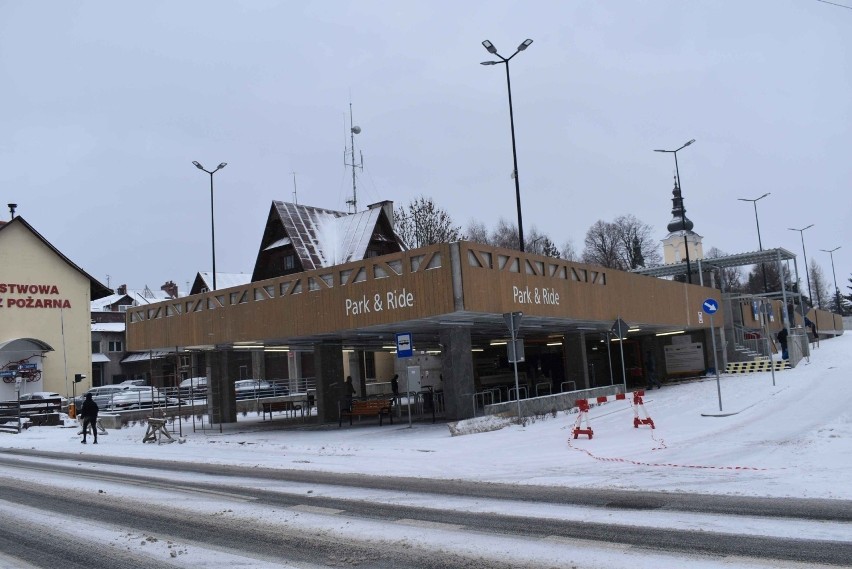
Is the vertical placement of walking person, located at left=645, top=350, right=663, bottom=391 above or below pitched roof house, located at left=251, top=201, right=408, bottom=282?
below

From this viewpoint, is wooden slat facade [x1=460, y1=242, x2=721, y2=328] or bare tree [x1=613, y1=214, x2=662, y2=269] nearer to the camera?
wooden slat facade [x1=460, y1=242, x2=721, y2=328]

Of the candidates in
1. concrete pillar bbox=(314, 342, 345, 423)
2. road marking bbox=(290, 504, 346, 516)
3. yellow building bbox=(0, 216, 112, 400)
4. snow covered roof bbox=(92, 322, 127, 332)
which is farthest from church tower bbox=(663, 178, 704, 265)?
road marking bbox=(290, 504, 346, 516)

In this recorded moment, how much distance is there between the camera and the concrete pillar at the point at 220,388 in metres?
29.9

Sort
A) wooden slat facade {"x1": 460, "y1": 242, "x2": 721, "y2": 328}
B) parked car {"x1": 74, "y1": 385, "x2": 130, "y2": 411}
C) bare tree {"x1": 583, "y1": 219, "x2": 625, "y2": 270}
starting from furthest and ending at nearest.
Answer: bare tree {"x1": 583, "y1": 219, "x2": 625, "y2": 270}, parked car {"x1": 74, "y1": 385, "x2": 130, "y2": 411}, wooden slat facade {"x1": 460, "y1": 242, "x2": 721, "y2": 328}

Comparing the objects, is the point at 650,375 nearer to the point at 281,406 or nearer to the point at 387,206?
the point at 281,406

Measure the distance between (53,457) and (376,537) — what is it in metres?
15.8

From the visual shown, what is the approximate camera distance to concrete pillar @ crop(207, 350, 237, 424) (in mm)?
29859

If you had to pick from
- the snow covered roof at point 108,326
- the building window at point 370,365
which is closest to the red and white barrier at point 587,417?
the building window at point 370,365

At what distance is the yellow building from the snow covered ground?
72.3 ft

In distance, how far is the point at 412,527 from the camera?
8.59m

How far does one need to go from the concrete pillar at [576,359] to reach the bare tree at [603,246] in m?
58.5

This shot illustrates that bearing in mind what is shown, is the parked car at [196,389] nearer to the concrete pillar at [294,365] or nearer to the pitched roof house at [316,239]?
the concrete pillar at [294,365]

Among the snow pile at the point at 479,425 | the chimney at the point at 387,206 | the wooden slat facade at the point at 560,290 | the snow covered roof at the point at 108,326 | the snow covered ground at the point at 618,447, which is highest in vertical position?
the chimney at the point at 387,206

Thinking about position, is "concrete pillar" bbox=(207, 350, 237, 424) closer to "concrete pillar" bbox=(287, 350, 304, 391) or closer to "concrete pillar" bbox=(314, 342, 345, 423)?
"concrete pillar" bbox=(314, 342, 345, 423)
